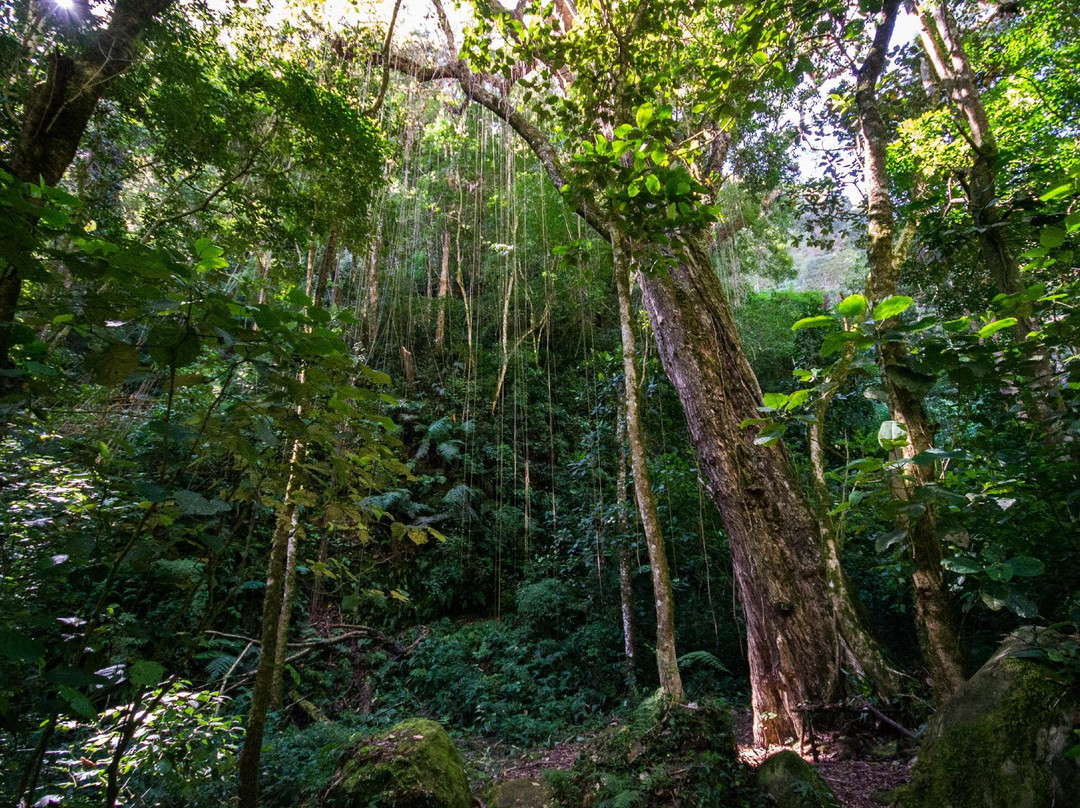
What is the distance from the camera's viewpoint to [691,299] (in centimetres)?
379

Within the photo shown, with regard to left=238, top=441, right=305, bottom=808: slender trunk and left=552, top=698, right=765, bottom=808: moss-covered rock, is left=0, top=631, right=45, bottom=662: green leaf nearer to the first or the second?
left=238, top=441, right=305, bottom=808: slender trunk

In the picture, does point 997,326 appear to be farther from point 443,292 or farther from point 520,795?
point 443,292

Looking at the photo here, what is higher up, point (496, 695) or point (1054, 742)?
point (1054, 742)

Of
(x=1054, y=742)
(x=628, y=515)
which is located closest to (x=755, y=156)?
(x=628, y=515)

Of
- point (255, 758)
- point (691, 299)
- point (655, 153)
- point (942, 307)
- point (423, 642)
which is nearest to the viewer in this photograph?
point (655, 153)

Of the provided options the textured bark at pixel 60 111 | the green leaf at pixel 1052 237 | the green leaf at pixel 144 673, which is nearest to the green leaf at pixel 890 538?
the green leaf at pixel 1052 237

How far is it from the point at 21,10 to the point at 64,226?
10.7 ft

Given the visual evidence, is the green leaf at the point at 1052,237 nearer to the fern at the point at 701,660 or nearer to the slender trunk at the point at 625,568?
the fern at the point at 701,660

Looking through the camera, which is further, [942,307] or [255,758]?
[942,307]

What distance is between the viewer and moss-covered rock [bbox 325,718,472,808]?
8.57ft

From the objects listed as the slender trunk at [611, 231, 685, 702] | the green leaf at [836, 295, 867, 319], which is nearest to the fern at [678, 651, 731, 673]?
the slender trunk at [611, 231, 685, 702]

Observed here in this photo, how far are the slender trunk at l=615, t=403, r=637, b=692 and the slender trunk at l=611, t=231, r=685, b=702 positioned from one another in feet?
5.62

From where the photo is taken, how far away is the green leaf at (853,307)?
1244 mm

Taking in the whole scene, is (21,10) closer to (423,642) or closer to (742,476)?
(742,476)
